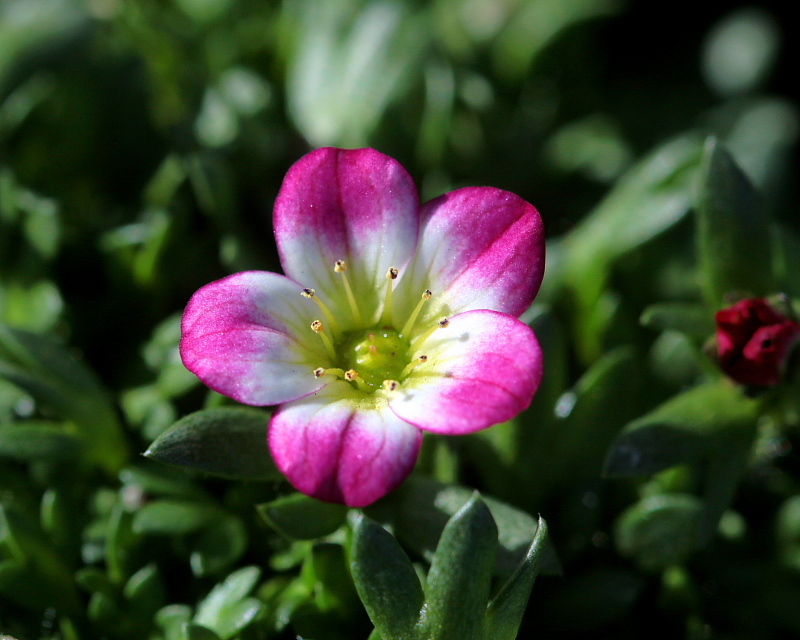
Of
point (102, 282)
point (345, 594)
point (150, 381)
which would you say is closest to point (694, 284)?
point (345, 594)

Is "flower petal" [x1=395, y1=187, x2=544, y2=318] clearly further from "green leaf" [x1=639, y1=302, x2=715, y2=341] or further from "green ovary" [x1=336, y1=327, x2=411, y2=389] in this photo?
"green leaf" [x1=639, y1=302, x2=715, y2=341]

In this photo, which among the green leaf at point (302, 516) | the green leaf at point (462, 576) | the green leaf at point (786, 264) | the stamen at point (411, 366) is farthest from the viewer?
the green leaf at point (786, 264)

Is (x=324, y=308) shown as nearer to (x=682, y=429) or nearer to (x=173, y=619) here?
(x=173, y=619)

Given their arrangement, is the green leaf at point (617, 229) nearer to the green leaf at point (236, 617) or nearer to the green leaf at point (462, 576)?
the green leaf at point (462, 576)

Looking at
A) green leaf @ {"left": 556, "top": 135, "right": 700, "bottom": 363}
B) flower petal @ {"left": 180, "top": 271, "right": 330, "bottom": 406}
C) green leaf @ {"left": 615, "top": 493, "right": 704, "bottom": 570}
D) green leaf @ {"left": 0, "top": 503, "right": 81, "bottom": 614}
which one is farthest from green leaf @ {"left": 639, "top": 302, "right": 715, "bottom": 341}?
green leaf @ {"left": 0, "top": 503, "right": 81, "bottom": 614}

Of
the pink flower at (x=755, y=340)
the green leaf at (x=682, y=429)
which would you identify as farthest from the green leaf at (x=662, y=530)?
the pink flower at (x=755, y=340)

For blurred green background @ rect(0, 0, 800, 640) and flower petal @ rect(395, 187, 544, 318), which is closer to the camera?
flower petal @ rect(395, 187, 544, 318)

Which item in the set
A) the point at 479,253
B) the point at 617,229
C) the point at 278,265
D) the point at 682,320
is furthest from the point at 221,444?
the point at 617,229
